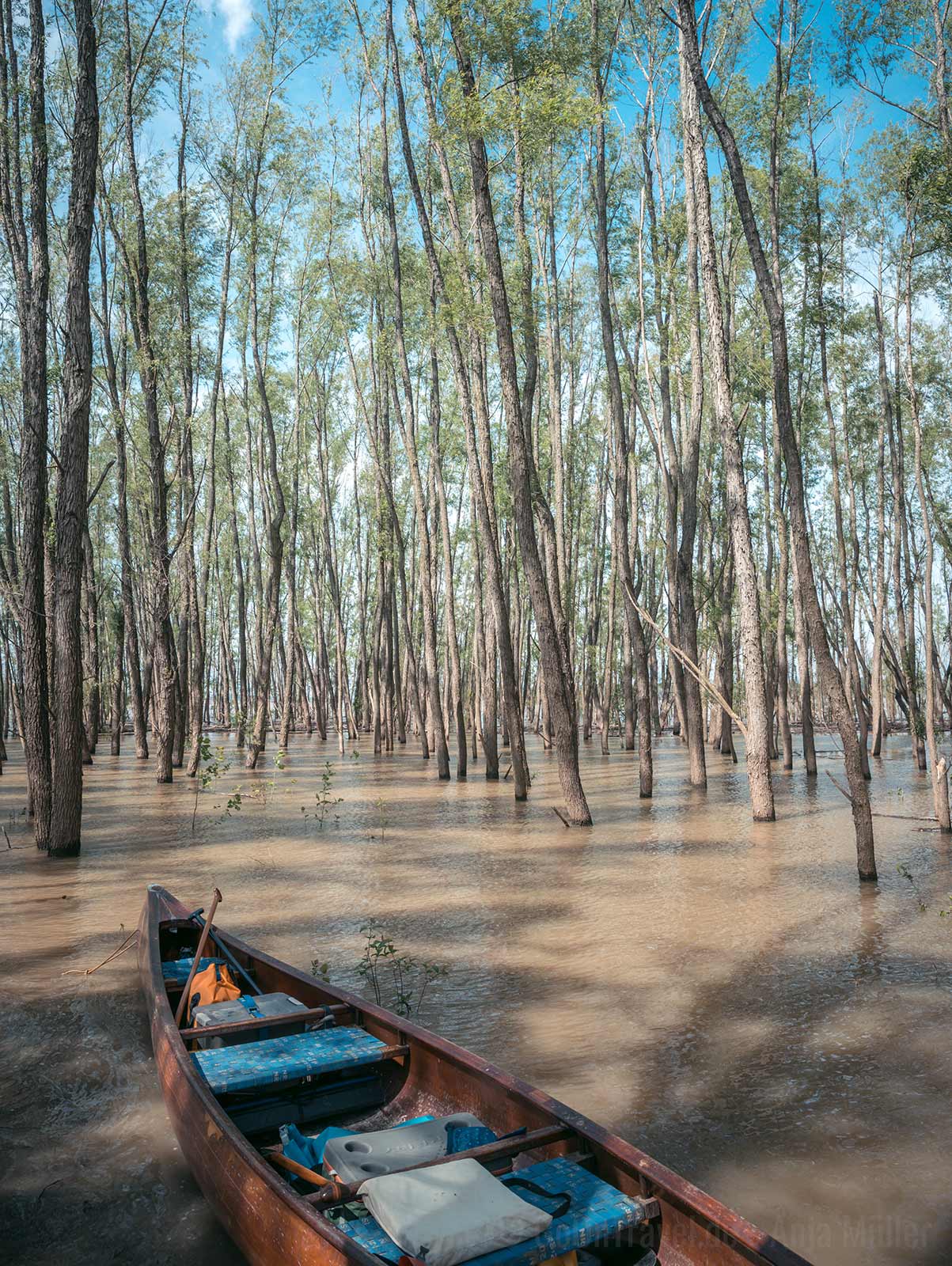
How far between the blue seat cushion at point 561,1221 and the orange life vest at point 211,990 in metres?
1.94

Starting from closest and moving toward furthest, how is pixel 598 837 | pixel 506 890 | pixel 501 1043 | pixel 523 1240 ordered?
pixel 523 1240, pixel 501 1043, pixel 506 890, pixel 598 837

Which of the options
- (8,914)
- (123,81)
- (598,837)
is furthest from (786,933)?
(123,81)

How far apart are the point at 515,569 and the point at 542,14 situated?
46.4 ft

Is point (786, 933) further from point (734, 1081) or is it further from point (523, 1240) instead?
point (523, 1240)

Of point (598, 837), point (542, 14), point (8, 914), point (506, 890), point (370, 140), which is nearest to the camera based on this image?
point (8, 914)

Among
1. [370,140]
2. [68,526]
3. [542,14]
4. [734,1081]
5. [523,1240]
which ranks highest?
[370,140]

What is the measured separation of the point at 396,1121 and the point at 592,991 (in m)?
2.00

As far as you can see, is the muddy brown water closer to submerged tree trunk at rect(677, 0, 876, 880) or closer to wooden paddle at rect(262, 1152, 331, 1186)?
wooden paddle at rect(262, 1152, 331, 1186)

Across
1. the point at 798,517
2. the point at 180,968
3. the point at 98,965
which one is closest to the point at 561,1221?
the point at 180,968

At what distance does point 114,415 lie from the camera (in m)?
15.3

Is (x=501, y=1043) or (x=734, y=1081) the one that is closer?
(x=734, y=1081)

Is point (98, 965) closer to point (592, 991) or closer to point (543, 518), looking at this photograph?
point (592, 991)

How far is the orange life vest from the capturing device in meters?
4.24

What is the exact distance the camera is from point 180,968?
4832mm
